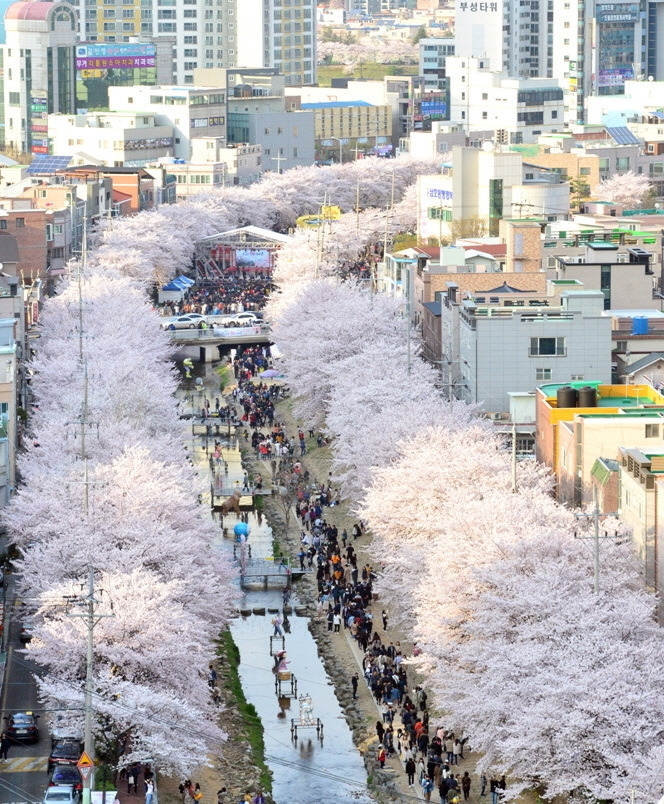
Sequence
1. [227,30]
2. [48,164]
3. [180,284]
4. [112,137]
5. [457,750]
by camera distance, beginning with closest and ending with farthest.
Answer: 1. [457,750]
2. [180,284]
3. [48,164]
4. [112,137]
5. [227,30]

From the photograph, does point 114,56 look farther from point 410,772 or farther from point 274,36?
point 410,772

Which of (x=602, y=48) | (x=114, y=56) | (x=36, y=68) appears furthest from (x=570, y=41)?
(x=36, y=68)

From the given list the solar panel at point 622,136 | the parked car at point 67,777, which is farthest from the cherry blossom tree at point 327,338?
the solar panel at point 622,136

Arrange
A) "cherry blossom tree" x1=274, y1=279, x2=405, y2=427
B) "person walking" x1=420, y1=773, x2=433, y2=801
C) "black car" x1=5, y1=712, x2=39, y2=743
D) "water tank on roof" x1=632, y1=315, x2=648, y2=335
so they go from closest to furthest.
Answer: "person walking" x1=420, y1=773, x2=433, y2=801, "black car" x1=5, y1=712, x2=39, y2=743, "water tank on roof" x1=632, y1=315, x2=648, y2=335, "cherry blossom tree" x1=274, y1=279, x2=405, y2=427

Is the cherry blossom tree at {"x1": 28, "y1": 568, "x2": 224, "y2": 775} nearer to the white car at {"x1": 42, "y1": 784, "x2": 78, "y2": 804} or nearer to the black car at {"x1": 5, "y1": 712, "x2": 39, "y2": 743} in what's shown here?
the black car at {"x1": 5, "y1": 712, "x2": 39, "y2": 743}

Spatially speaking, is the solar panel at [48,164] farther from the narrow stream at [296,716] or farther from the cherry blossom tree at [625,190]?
the narrow stream at [296,716]

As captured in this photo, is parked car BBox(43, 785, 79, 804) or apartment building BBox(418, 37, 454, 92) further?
apartment building BBox(418, 37, 454, 92)

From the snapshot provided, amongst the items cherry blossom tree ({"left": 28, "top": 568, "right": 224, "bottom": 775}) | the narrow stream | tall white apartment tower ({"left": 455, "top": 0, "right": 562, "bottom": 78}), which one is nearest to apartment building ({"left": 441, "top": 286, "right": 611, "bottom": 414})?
→ the narrow stream
